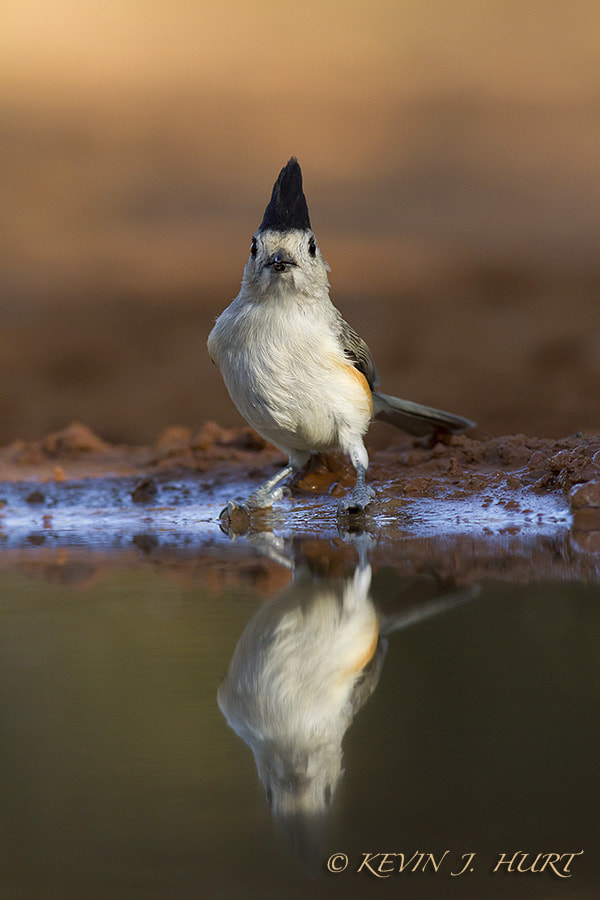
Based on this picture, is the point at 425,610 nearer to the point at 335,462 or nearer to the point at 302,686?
the point at 302,686

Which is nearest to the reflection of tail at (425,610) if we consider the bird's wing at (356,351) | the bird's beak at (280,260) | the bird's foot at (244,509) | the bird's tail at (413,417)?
the bird's foot at (244,509)

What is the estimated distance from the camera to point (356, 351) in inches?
215

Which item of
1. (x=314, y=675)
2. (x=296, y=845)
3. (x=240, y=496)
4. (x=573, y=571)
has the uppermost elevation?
(x=240, y=496)

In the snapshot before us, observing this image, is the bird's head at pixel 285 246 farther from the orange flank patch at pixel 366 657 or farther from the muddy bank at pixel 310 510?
the orange flank patch at pixel 366 657

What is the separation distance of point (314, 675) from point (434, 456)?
3.90 metres

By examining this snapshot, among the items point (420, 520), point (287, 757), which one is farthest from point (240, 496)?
point (287, 757)

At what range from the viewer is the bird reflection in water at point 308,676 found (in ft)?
6.33

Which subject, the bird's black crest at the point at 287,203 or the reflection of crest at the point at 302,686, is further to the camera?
the bird's black crest at the point at 287,203

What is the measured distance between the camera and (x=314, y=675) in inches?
97.6

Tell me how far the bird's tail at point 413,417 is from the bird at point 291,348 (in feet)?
2.26

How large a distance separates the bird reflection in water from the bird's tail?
2680mm

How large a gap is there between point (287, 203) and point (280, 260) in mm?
323

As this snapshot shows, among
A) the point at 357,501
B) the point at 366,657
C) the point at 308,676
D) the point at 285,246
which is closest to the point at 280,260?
the point at 285,246

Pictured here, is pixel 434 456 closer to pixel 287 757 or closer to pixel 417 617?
pixel 417 617
